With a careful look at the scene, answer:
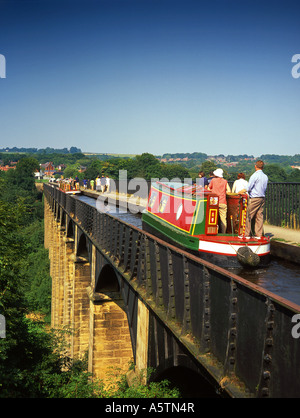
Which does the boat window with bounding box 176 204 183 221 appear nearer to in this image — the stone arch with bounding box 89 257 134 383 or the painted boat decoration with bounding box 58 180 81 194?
the stone arch with bounding box 89 257 134 383

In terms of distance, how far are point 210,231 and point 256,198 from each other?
1.22m

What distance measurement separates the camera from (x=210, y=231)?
8.48 meters

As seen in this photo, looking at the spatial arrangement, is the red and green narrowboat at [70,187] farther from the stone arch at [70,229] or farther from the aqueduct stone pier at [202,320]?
the aqueduct stone pier at [202,320]

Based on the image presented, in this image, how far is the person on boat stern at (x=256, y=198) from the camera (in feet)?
28.4

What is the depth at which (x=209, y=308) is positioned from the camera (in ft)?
17.5

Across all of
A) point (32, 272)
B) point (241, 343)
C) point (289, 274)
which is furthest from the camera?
point (32, 272)

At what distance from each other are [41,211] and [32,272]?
48.7 meters

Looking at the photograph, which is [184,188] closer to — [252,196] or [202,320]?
[252,196]

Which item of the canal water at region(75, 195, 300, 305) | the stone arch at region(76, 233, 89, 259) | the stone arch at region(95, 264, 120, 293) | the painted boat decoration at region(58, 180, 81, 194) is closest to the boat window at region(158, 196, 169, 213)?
the canal water at region(75, 195, 300, 305)

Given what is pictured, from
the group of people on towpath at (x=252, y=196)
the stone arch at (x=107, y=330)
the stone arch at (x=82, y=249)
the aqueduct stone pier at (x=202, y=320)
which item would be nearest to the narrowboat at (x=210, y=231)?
the group of people on towpath at (x=252, y=196)

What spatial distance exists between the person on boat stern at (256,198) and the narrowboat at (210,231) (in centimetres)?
18

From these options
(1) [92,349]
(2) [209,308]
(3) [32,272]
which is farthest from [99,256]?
(3) [32,272]
